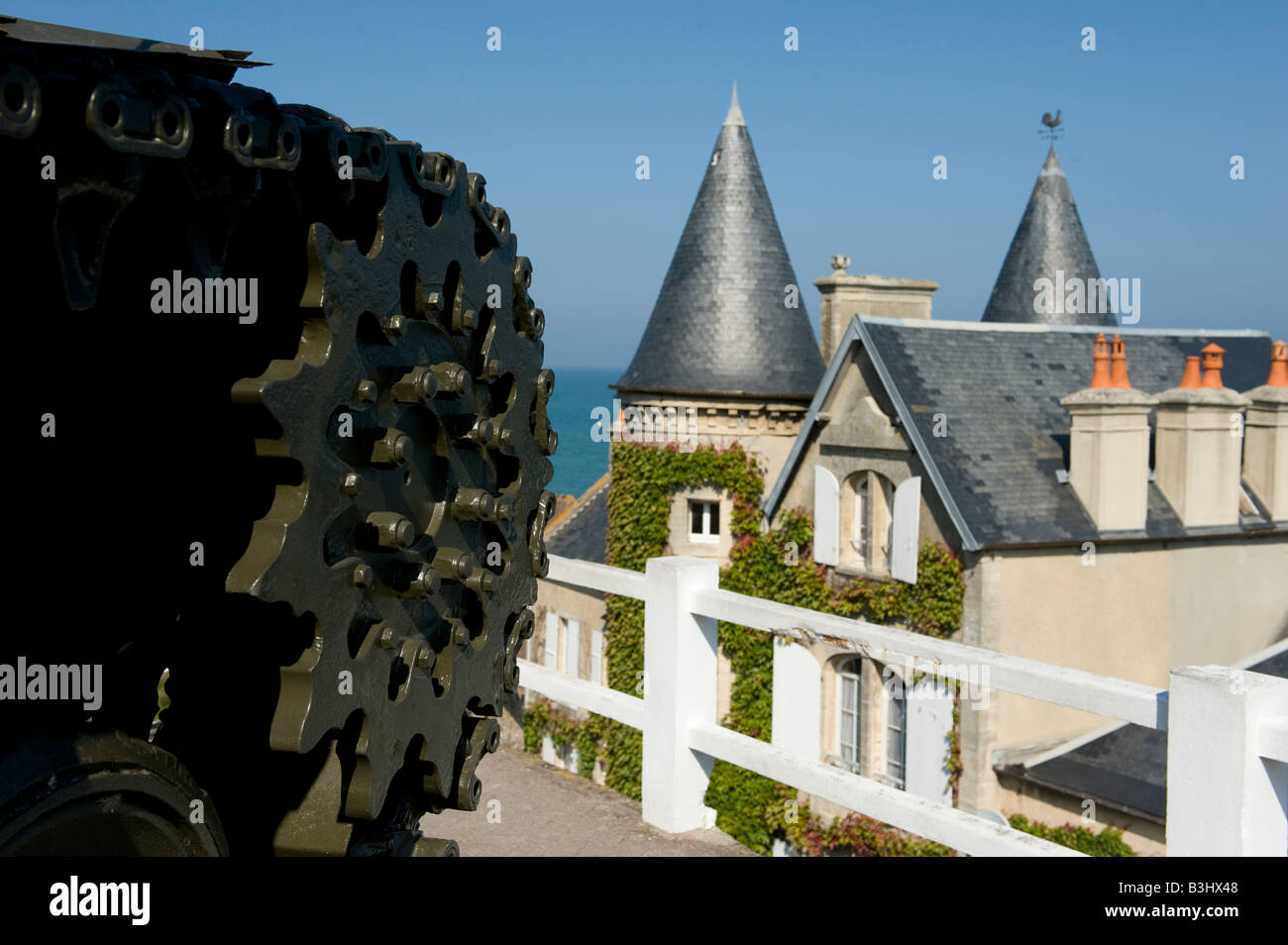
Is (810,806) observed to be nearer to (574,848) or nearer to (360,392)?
(574,848)

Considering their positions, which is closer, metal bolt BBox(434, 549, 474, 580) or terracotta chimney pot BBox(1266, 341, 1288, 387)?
metal bolt BBox(434, 549, 474, 580)

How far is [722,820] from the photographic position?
23719 mm

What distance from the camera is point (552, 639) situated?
31.3 meters

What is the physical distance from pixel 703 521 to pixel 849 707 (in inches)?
232

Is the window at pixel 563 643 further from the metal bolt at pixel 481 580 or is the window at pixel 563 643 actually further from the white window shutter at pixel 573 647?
the metal bolt at pixel 481 580

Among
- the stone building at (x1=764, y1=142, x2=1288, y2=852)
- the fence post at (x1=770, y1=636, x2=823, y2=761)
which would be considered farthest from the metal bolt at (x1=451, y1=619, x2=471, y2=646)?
the fence post at (x1=770, y1=636, x2=823, y2=761)

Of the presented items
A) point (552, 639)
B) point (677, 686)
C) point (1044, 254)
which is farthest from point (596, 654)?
point (677, 686)

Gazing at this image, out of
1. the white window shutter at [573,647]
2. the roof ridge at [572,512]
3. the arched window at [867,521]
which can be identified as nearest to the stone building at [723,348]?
the white window shutter at [573,647]

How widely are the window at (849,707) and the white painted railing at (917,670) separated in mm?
16191

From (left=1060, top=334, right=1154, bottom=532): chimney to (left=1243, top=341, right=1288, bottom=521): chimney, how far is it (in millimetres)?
2940

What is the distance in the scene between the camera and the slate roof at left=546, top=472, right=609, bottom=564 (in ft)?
107

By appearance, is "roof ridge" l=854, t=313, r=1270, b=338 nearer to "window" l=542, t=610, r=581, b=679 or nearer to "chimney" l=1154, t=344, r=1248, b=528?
"chimney" l=1154, t=344, r=1248, b=528

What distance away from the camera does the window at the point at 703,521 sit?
2681 centimetres
